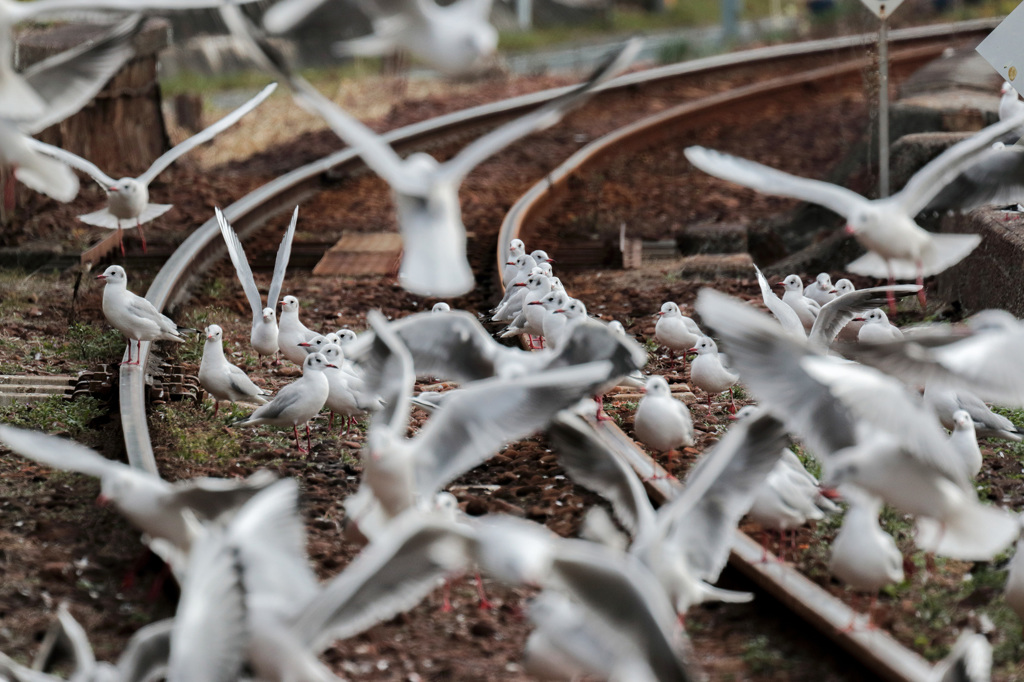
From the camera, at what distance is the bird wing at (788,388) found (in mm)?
4324

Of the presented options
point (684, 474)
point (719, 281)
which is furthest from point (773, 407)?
point (719, 281)

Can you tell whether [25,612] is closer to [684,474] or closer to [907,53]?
[684,474]

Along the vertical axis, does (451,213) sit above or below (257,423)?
above

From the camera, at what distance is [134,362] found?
6.21 m

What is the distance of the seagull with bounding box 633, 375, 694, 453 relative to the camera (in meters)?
4.96

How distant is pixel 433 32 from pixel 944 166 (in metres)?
1.95

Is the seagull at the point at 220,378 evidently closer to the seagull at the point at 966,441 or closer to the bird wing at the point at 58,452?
the bird wing at the point at 58,452

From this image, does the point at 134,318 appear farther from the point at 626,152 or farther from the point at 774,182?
the point at 626,152

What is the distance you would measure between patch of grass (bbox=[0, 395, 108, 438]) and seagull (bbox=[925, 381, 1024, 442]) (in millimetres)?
3521

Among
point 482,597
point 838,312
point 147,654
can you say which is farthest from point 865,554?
point 838,312

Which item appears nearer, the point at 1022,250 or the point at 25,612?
the point at 25,612

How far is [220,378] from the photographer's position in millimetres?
5785

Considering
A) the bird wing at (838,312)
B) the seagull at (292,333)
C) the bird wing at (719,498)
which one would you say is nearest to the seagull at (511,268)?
the seagull at (292,333)

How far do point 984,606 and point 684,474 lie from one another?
4.51 feet
